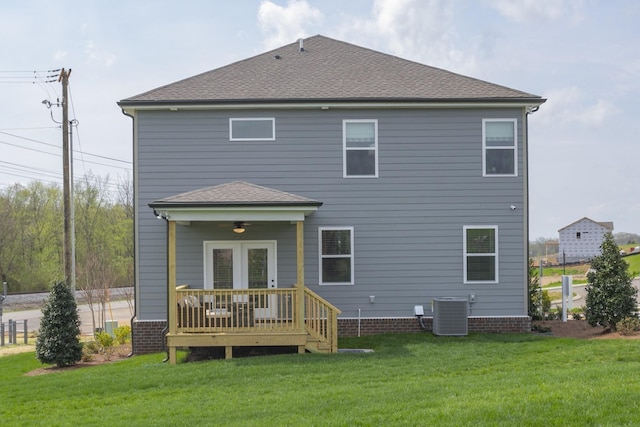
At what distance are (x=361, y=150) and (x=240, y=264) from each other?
Answer: 376 cm

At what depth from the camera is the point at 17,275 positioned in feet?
135

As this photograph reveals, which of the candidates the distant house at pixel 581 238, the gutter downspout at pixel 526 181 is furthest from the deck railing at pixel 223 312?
the distant house at pixel 581 238

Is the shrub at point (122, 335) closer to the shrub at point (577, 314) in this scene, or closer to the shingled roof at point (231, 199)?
the shingled roof at point (231, 199)

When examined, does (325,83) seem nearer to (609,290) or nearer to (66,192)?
(609,290)

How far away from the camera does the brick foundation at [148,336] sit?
45.2 ft

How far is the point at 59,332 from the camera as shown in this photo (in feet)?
42.6

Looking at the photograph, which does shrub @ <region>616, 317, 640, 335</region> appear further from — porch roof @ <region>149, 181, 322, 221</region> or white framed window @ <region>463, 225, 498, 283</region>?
porch roof @ <region>149, 181, 322, 221</region>

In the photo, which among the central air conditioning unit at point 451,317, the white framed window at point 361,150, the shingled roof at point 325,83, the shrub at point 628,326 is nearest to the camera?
the shrub at point 628,326

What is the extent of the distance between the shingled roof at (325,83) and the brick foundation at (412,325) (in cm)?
489

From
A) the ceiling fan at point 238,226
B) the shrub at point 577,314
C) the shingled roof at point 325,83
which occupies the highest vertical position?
the shingled roof at point 325,83

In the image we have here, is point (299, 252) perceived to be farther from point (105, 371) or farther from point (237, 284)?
point (105, 371)

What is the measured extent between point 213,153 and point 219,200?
2.48 metres

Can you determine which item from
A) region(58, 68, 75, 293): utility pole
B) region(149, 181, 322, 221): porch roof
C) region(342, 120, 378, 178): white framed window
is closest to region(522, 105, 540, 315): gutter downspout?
region(342, 120, 378, 178): white framed window

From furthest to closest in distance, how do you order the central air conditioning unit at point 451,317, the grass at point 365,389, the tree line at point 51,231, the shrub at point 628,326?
1. the tree line at point 51,231
2. the central air conditioning unit at point 451,317
3. the shrub at point 628,326
4. the grass at point 365,389
